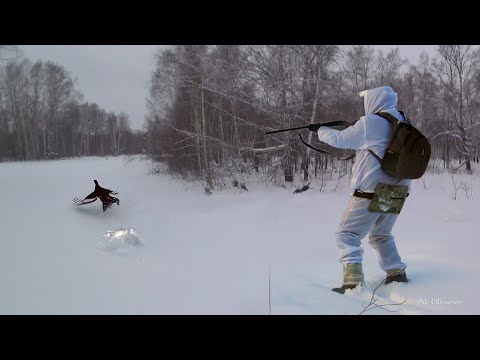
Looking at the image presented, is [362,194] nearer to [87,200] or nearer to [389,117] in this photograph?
[389,117]

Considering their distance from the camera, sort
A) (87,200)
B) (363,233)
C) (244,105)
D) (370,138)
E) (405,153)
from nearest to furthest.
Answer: (405,153)
(370,138)
(363,233)
(87,200)
(244,105)

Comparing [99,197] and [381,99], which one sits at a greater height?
[381,99]

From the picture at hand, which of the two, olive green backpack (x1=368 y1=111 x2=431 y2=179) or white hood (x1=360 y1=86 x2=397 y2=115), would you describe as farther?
white hood (x1=360 y1=86 x2=397 y2=115)

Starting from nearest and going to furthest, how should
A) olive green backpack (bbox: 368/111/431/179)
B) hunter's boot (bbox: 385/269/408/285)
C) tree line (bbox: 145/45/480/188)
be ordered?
olive green backpack (bbox: 368/111/431/179)
hunter's boot (bbox: 385/269/408/285)
tree line (bbox: 145/45/480/188)

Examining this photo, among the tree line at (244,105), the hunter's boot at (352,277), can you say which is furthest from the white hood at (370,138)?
the tree line at (244,105)

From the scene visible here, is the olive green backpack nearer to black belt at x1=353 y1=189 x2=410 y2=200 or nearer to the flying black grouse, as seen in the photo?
black belt at x1=353 y1=189 x2=410 y2=200

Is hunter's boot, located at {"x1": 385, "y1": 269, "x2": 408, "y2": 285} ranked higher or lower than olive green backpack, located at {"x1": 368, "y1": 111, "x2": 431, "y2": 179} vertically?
lower

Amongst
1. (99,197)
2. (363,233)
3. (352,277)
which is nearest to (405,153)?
(363,233)

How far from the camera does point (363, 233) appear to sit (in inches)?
101

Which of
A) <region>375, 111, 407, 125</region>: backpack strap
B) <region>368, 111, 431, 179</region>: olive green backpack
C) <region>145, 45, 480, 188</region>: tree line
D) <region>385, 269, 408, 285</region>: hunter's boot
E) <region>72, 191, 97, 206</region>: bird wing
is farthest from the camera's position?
<region>145, 45, 480, 188</region>: tree line

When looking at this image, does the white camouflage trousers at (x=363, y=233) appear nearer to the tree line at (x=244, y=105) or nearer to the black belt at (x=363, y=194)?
the black belt at (x=363, y=194)

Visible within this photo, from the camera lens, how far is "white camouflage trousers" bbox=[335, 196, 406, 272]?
8.26ft

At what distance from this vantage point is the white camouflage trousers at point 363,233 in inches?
99.1

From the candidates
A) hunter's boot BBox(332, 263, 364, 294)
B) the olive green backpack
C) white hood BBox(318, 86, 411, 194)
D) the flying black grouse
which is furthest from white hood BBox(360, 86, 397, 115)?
the flying black grouse
